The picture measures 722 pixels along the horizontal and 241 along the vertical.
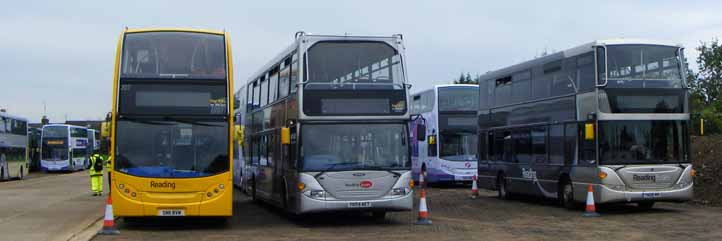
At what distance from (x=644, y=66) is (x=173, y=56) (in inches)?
395

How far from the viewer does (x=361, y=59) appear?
16797 millimetres

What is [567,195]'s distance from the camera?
66.8ft

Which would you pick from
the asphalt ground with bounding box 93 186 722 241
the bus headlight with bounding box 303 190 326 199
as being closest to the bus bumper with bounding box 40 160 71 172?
the asphalt ground with bounding box 93 186 722 241

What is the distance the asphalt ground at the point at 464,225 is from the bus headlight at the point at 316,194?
2.07 feet

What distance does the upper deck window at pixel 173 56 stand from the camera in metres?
16.0

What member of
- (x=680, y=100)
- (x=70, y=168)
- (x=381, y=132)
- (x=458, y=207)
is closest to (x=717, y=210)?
(x=680, y=100)

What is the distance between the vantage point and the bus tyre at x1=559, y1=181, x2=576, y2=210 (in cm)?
2013

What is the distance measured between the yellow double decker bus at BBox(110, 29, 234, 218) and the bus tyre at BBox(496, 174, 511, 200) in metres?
11.0

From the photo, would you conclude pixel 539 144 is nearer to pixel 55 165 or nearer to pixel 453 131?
pixel 453 131

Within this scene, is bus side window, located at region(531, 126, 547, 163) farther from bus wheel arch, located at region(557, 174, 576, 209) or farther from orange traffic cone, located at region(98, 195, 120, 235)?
orange traffic cone, located at region(98, 195, 120, 235)

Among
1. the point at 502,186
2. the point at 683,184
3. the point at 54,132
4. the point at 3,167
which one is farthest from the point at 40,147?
the point at 683,184

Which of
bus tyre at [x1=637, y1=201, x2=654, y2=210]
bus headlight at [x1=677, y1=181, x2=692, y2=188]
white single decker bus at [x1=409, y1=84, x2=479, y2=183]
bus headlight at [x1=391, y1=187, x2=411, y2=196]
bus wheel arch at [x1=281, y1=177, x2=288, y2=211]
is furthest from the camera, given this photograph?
white single decker bus at [x1=409, y1=84, x2=479, y2=183]

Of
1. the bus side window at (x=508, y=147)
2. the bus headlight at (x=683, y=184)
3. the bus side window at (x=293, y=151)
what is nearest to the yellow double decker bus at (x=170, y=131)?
the bus side window at (x=293, y=151)

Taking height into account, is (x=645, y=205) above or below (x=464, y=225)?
above
